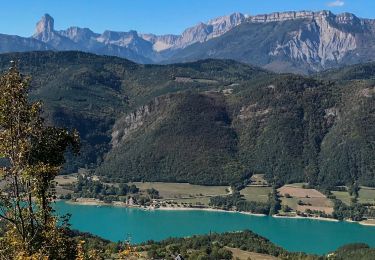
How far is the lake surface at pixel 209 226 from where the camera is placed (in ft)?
375

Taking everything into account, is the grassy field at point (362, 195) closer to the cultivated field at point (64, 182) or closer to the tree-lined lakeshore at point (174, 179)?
the tree-lined lakeshore at point (174, 179)

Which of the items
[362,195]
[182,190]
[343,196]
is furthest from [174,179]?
[362,195]

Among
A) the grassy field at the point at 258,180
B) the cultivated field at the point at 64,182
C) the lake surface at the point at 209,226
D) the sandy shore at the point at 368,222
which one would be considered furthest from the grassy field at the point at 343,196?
the cultivated field at the point at 64,182

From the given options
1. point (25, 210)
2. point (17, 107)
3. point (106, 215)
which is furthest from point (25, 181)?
point (106, 215)

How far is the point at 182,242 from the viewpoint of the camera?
89062 mm

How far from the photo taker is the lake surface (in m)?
114

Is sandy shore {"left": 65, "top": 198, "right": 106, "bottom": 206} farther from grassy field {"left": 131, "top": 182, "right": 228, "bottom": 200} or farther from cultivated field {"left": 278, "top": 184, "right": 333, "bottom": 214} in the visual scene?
cultivated field {"left": 278, "top": 184, "right": 333, "bottom": 214}

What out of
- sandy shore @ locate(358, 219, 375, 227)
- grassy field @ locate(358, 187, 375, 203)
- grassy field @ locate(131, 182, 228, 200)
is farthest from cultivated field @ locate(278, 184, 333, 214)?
grassy field @ locate(131, 182, 228, 200)

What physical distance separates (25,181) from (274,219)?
4862 inches

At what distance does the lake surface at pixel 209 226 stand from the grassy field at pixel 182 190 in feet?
49.7

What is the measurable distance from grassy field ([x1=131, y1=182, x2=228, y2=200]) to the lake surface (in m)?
15.1

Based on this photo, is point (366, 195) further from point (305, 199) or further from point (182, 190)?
point (182, 190)

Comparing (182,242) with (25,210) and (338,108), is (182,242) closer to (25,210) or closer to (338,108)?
(25,210)

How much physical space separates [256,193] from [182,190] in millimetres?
20078
